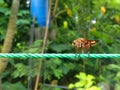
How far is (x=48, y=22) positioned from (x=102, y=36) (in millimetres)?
472

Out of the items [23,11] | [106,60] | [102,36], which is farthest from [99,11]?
[23,11]

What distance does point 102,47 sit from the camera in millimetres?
2805

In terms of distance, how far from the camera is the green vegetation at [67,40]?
2.61m

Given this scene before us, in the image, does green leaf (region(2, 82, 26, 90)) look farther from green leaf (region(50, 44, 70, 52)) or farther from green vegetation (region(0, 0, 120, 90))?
green leaf (region(50, 44, 70, 52))

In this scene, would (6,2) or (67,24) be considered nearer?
(6,2)

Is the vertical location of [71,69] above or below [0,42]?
below

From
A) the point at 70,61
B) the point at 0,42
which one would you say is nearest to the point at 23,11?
the point at 0,42

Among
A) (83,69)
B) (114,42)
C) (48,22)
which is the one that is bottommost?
(83,69)

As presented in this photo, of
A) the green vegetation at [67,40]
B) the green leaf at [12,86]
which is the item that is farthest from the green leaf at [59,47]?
the green leaf at [12,86]

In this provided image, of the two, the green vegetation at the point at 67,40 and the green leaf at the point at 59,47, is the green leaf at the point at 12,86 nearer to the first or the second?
the green vegetation at the point at 67,40

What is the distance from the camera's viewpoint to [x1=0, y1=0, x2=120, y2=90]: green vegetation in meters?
2.61

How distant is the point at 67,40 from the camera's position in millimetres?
2826

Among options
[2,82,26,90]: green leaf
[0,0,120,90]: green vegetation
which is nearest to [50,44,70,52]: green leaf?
[0,0,120,90]: green vegetation

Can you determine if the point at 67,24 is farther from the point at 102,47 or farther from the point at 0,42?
the point at 0,42
